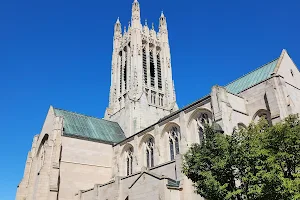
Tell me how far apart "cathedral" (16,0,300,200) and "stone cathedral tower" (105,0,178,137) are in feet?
0.51

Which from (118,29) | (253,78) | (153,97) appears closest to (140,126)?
(153,97)

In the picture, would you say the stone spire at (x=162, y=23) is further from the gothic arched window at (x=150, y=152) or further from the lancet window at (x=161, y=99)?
the gothic arched window at (x=150, y=152)

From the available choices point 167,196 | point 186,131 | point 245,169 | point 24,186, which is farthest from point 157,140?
point 24,186

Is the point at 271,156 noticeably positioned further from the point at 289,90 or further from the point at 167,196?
the point at 289,90

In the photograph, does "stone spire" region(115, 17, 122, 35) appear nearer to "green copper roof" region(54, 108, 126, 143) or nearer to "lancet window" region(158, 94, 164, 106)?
"lancet window" region(158, 94, 164, 106)

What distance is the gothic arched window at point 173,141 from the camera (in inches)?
1208

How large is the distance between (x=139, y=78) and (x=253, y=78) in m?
20.8

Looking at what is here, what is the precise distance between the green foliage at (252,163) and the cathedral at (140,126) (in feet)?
8.65

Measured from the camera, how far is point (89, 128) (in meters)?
40.1

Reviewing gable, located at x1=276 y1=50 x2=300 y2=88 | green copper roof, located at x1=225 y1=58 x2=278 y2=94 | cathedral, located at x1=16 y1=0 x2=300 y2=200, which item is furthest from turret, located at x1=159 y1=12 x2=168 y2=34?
gable, located at x1=276 y1=50 x2=300 y2=88

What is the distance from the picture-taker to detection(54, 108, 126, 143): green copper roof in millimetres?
37656

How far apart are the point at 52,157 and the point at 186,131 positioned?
16.0 m

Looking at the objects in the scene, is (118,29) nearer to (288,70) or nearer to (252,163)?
(288,70)

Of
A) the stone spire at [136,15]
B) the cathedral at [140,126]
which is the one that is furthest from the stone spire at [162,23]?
the stone spire at [136,15]
